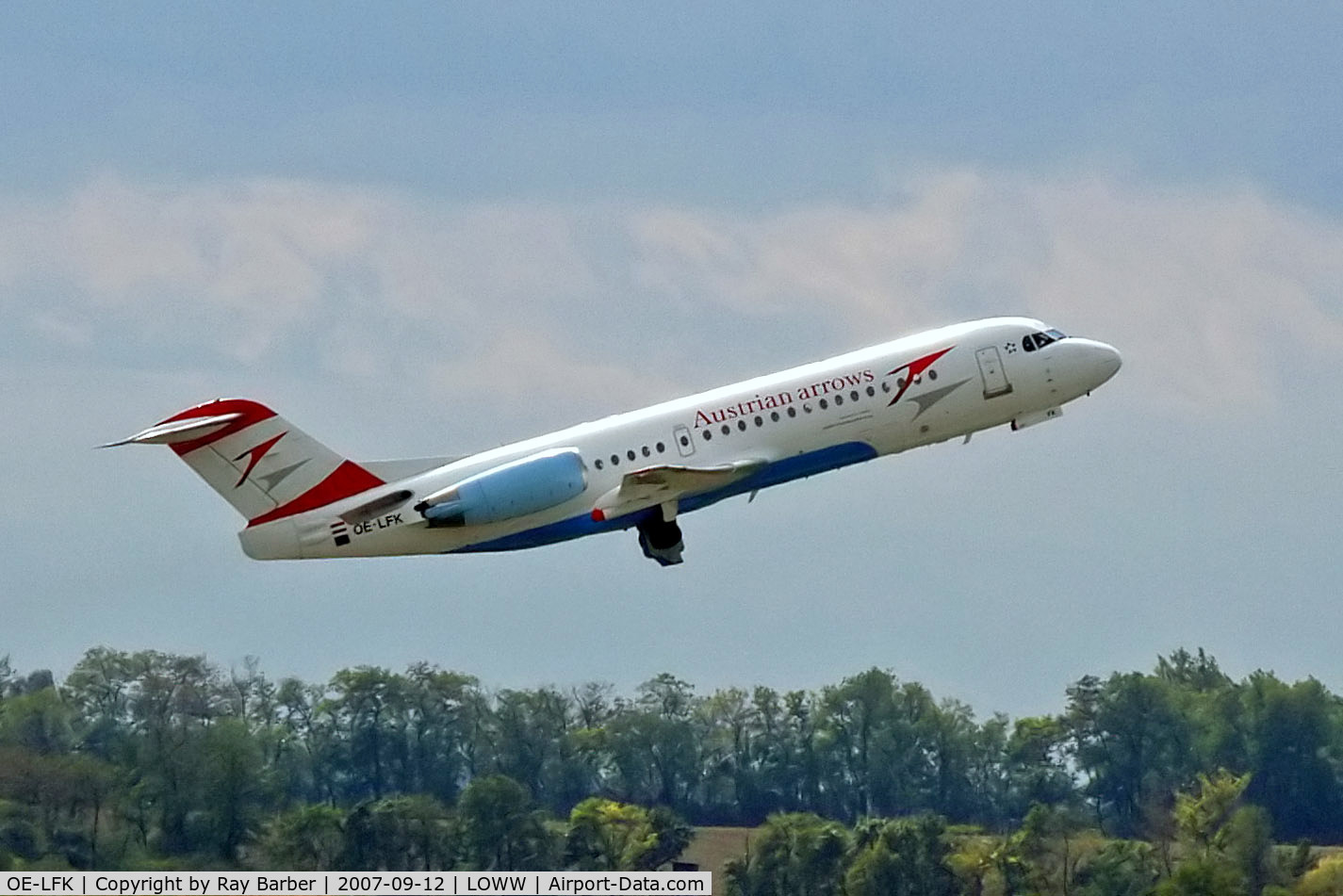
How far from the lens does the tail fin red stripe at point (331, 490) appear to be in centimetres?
8550

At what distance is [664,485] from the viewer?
8525cm

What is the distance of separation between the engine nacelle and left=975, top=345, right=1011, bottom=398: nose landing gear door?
11.8m

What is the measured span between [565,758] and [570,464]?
3283cm

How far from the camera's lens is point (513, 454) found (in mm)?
85875

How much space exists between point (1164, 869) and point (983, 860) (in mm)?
6008

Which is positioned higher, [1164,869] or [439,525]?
[439,525]

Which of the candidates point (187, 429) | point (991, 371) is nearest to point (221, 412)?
point (187, 429)

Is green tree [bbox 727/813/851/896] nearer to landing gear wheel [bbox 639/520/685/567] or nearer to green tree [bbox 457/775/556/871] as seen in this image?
green tree [bbox 457/775/556/871]

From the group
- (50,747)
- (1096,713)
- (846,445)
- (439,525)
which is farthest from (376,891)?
(1096,713)

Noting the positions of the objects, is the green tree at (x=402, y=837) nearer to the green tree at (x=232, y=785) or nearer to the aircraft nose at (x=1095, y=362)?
the green tree at (x=232, y=785)

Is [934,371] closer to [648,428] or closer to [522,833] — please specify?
[648,428]

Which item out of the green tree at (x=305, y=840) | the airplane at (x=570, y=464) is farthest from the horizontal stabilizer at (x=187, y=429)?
the green tree at (x=305, y=840)
